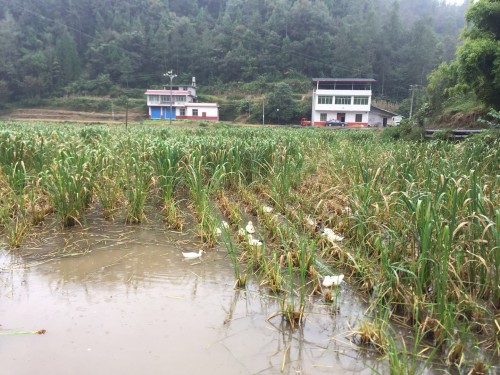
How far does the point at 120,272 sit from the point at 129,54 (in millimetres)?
73762

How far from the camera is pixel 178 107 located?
50781 millimetres

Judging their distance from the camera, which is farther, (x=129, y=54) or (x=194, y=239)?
(x=129, y=54)

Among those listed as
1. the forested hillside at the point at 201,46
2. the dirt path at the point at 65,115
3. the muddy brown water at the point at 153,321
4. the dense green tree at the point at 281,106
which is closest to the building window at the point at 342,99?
the dense green tree at the point at 281,106

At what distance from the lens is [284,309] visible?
226cm

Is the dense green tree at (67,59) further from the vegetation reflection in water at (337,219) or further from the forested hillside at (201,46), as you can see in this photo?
the vegetation reflection in water at (337,219)

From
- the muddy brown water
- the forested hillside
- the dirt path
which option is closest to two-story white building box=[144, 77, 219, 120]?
the dirt path

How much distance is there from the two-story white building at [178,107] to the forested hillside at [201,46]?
15.5 m

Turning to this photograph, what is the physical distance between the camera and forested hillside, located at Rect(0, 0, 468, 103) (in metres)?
62.8

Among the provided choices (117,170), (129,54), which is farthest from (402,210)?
(129,54)

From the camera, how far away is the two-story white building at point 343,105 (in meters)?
47.6

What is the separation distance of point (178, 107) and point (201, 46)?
984 inches

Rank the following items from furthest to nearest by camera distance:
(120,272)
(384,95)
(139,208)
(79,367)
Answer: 1. (384,95)
2. (139,208)
3. (120,272)
4. (79,367)

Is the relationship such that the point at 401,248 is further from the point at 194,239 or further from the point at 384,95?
the point at 384,95

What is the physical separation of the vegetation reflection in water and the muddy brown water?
6.1 inches
